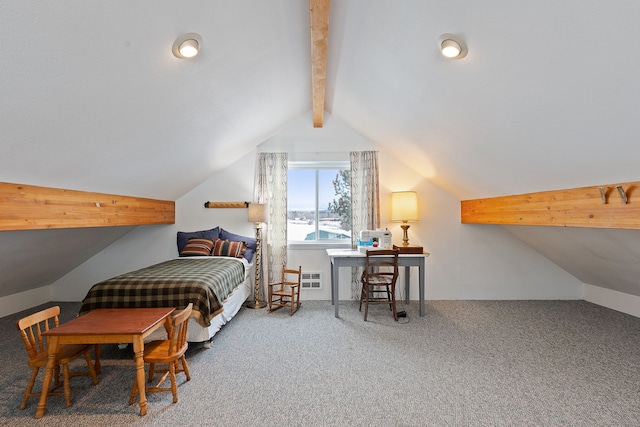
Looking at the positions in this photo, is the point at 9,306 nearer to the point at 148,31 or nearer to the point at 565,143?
the point at 148,31

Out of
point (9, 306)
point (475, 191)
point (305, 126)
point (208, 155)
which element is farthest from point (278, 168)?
point (9, 306)

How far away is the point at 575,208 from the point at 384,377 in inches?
78.3

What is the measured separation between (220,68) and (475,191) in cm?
322

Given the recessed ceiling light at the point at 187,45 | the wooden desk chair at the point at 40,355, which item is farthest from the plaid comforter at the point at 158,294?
the recessed ceiling light at the point at 187,45

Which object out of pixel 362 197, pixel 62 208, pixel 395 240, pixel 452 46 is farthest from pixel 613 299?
pixel 62 208

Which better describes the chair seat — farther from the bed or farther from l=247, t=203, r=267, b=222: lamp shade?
l=247, t=203, r=267, b=222: lamp shade

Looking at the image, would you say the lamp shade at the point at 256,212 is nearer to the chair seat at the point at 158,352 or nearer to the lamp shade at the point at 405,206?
the lamp shade at the point at 405,206

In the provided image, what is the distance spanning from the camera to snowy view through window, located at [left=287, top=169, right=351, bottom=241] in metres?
4.89

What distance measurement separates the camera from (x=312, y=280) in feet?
15.2

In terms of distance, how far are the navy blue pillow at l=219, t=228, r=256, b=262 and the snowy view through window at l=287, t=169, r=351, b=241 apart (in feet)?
1.94

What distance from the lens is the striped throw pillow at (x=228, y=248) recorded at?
169 inches

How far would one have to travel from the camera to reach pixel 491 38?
182 centimetres

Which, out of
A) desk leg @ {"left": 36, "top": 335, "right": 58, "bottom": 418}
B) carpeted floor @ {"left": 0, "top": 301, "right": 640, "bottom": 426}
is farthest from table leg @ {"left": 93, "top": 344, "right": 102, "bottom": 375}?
desk leg @ {"left": 36, "top": 335, "right": 58, "bottom": 418}

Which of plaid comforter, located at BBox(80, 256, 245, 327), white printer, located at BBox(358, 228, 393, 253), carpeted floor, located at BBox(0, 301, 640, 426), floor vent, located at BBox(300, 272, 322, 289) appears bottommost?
carpeted floor, located at BBox(0, 301, 640, 426)
